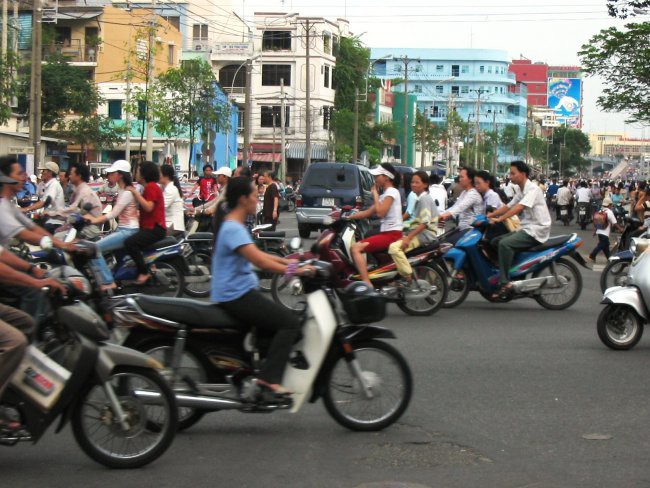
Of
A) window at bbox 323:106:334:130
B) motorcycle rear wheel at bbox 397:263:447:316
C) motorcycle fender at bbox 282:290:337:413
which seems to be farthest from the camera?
window at bbox 323:106:334:130

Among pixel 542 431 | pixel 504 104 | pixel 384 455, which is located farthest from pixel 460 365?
pixel 504 104

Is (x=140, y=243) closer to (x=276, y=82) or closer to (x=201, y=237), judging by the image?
(x=201, y=237)

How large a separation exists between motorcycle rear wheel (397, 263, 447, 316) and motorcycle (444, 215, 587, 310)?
0.38 meters

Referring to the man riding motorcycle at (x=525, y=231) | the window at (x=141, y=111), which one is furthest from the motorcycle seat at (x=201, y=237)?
the window at (x=141, y=111)

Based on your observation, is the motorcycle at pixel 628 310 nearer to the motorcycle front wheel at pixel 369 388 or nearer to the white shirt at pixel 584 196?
the motorcycle front wheel at pixel 369 388

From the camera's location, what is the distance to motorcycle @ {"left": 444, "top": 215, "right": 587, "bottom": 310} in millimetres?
13445

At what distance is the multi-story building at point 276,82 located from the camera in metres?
85.1

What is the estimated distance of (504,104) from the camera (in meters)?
168

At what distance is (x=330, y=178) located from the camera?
2936 cm

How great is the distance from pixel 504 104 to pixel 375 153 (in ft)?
265

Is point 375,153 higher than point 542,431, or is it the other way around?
point 375,153

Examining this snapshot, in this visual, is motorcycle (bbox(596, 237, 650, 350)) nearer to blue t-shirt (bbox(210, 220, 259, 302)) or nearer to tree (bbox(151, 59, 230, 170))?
blue t-shirt (bbox(210, 220, 259, 302))

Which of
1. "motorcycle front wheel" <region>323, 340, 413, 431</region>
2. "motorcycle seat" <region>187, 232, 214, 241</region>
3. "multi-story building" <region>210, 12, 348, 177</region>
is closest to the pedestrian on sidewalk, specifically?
"motorcycle seat" <region>187, 232, 214, 241</region>

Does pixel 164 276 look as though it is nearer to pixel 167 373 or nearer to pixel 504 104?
pixel 167 373
